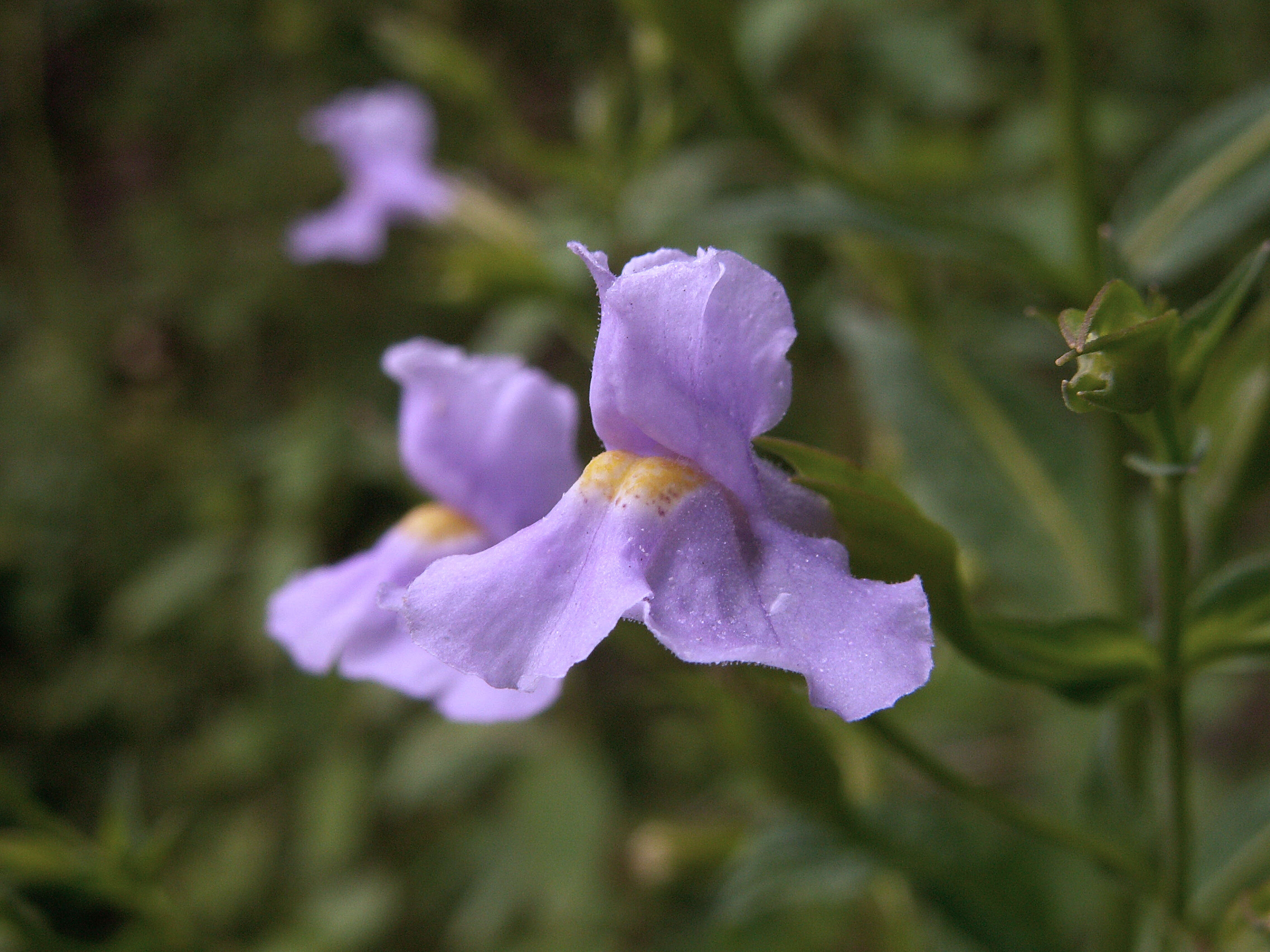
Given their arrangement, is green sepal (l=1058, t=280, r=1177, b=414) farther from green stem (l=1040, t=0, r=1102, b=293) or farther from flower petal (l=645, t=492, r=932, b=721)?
green stem (l=1040, t=0, r=1102, b=293)

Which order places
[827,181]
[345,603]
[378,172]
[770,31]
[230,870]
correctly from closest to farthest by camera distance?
[345,603], [827,181], [770,31], [378,172], [230,870]

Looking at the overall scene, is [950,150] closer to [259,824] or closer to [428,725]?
[428,725]

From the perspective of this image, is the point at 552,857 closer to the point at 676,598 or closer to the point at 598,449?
the point at 598,449

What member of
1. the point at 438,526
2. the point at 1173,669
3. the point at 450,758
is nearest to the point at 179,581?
the point at 450,758

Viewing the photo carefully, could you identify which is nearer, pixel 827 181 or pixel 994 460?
pixel 827 181

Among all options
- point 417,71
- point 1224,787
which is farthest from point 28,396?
point 1224,787

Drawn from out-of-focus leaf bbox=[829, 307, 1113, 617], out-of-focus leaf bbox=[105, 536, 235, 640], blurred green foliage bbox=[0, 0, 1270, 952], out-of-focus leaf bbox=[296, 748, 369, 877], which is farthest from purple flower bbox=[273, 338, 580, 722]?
out-of-focus leaf bbox=[105, 536, 235, 640]

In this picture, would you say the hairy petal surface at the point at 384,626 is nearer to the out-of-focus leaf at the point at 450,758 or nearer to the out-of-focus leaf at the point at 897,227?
the out-of-focus leaf at the point at 897,227
